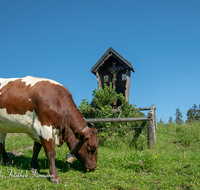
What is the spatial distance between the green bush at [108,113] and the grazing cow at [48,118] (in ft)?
10.7

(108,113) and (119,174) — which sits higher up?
(108,113)

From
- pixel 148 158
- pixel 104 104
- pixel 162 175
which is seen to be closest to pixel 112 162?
pixel 148 158

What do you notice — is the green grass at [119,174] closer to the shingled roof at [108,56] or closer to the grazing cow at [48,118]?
the grazing cow at [48,118]

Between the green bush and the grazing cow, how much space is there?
3269mm

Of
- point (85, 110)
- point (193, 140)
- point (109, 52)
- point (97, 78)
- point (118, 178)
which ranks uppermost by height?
point (109, 52)

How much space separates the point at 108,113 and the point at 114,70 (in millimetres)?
3847

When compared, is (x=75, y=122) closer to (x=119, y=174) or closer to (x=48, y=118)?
(x=48, y=118)

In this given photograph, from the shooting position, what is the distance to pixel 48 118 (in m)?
4.45

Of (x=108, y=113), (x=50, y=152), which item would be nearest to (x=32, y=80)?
(x=50, y=152)

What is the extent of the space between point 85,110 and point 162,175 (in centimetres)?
546

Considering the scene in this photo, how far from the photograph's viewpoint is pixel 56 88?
4867mm

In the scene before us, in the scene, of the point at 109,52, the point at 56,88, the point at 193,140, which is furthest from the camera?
the point at 109,52

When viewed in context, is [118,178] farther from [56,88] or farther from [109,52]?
[109,52]

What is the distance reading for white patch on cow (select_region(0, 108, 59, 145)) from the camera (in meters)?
4.42
